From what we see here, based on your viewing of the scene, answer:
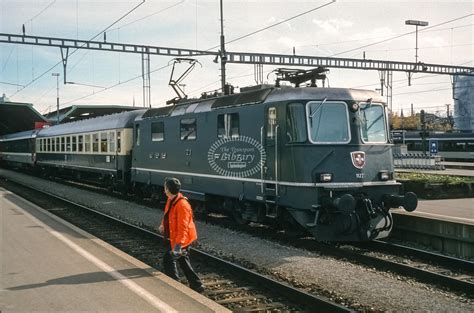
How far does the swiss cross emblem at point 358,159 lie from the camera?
1038cm

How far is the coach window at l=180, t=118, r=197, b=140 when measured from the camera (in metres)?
14.1

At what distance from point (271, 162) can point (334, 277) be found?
352 centimetres

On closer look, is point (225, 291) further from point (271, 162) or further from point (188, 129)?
point (188, 129)

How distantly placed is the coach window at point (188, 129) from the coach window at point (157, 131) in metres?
1.50

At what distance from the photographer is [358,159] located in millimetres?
10414

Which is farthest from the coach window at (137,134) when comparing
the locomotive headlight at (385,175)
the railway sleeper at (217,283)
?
the railway sleeper at (217,283)

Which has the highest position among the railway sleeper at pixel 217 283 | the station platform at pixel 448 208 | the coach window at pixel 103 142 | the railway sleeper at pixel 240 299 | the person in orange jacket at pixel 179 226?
the coach window at pixel 103 142

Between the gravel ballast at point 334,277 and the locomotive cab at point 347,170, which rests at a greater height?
the locomotive cab at point 347,170

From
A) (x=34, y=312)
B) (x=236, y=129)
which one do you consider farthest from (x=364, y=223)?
(x=34, y=312)

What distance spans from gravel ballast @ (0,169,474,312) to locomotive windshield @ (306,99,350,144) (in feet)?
7.58

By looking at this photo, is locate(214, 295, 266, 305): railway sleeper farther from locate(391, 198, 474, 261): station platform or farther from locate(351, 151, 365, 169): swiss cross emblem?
locate(391, 198, 474, 261): station platform

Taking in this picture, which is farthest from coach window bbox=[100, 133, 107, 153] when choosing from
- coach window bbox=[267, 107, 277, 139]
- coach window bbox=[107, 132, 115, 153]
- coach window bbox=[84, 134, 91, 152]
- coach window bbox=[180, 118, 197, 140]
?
coach window bbox=[267, 107, 277, 139]

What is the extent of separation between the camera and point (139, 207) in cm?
1741

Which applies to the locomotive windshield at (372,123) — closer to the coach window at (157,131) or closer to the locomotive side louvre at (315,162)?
the locomotive side louvre at (315,162)
